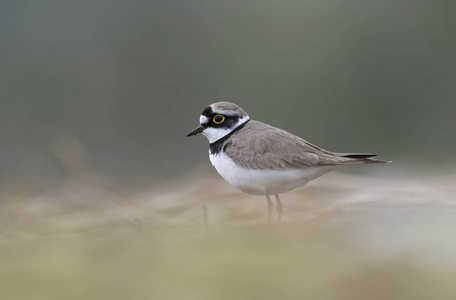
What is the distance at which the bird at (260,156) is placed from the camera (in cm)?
238

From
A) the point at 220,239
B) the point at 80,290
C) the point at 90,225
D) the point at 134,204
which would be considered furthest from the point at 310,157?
the point at 80,290

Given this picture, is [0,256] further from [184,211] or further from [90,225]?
[184,211]

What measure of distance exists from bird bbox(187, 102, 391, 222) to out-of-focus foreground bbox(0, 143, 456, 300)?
3.87 feet

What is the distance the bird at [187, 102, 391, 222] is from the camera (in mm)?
2385

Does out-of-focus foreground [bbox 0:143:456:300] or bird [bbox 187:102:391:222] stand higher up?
bird [bbox 187:102:391:222]

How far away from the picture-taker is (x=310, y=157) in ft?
7.90

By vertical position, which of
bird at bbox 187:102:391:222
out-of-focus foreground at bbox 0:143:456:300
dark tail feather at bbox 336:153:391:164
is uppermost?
bird at bbox 187:102:391:222

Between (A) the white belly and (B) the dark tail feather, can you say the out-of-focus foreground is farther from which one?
(A) the white belly

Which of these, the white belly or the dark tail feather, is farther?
the white belly

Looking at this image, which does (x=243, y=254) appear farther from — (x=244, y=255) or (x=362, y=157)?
(x=362, y=157)

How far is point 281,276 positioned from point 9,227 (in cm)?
64

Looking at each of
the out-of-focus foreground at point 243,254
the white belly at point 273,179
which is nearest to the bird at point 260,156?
the white belly at point 273,179

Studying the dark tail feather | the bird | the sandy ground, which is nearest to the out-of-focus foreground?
the sandy ground

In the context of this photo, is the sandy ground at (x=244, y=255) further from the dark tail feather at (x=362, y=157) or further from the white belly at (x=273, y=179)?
the white belly at (x=273, y=179)
